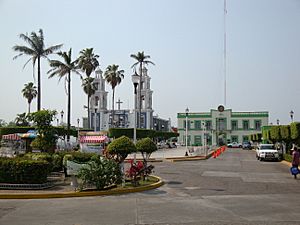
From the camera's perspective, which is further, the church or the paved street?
the church

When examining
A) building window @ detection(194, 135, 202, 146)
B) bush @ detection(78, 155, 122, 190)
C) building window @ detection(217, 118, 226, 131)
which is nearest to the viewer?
bush @ detection(78, 155, 122, 190)

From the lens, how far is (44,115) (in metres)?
21.7

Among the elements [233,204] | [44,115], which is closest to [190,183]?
[233,204]

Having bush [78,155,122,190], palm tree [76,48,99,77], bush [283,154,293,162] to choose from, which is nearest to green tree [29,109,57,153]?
bush [78,155,122,190]

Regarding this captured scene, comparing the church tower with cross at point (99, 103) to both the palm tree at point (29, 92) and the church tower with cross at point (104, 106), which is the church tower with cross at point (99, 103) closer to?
the church tower with cross at point (104, 106)

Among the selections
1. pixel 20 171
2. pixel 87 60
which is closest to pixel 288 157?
pixel 20 171

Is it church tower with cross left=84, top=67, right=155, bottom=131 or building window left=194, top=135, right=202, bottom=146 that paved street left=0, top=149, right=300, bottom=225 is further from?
building window left=194, top=135, right=202, bottom=146

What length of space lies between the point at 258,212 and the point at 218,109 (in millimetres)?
91322

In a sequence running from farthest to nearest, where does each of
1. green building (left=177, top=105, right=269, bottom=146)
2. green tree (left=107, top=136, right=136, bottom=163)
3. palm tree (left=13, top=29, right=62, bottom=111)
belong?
green building (left=177, top=105, right=269, bottom=146), palm tree (left=13, top=29, right=62, bottom=111), green tree (left=107, top=136, right=136, bottom=163)

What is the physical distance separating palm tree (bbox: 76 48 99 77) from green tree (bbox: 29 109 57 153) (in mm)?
39950

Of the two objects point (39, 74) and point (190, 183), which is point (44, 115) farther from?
point (39, 74)

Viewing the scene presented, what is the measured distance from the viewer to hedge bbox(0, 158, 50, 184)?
1452cm

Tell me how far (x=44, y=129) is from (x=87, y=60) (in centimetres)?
4091

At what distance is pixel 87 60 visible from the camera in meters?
61.3
